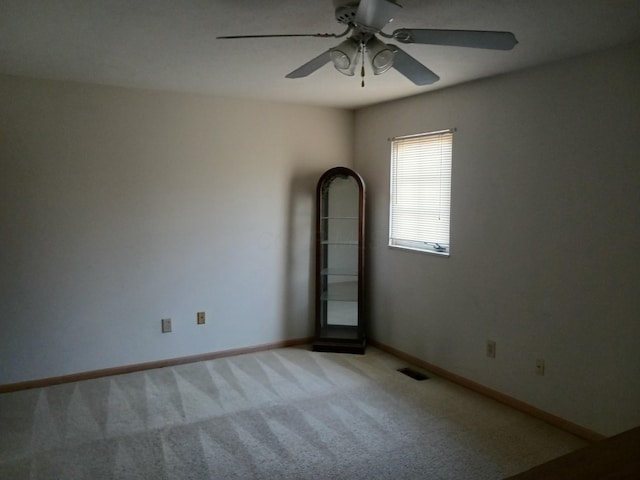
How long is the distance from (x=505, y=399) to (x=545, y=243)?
1.13 m

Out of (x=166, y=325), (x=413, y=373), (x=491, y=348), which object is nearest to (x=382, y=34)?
(x=491, y=348)

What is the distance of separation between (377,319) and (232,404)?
5.87 ft

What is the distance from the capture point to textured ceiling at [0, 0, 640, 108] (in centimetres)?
216

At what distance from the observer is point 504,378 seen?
3.42m

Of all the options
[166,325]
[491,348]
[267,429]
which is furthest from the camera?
[166,325]

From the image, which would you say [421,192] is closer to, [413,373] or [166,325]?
[413,373]

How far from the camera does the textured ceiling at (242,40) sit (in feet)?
7.10

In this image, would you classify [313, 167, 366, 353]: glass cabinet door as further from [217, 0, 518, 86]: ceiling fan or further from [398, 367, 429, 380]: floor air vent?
[217, 0, 518, 86]: ceiling fan

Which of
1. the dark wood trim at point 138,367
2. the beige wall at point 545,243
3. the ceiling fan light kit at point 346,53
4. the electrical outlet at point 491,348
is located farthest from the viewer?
the dark wood trim at point 138,367

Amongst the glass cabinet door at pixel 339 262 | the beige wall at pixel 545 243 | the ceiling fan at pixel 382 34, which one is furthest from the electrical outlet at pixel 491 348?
the ceiling fan at pixel 382 34

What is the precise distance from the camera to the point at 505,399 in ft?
11.2

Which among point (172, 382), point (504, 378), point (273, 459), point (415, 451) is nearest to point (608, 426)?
point (504, 378)

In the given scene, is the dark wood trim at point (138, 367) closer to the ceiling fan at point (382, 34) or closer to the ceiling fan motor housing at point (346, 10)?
the ceiling fan at point (382, 34)

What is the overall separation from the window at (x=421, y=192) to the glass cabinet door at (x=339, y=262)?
36cm
